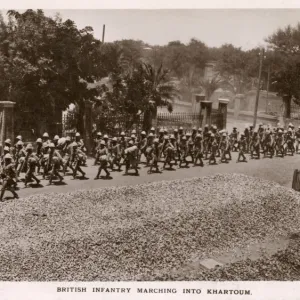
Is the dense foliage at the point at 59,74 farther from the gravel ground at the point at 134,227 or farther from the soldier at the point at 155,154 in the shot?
the gravel ground at the point at 134,227

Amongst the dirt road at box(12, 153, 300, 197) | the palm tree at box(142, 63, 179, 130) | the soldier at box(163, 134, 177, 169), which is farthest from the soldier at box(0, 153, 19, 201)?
the palm tree at box(142, 63, 179, 130)

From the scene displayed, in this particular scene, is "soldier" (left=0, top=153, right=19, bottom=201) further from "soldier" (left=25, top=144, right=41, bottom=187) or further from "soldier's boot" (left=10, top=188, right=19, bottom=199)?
"soldier" (left=25, top=144, right=41, bottom=187)

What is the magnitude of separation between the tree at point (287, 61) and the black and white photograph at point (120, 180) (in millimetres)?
155

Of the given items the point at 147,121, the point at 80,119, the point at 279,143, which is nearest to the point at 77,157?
the point at 80,119

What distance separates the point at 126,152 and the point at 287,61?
13092mm

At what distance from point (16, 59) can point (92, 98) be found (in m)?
3.59

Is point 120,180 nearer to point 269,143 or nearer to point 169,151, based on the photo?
point 169,151

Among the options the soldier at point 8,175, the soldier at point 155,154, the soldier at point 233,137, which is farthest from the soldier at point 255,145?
the soldier at point 8,175

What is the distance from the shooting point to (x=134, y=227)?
8.86m

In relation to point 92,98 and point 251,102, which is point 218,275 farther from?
point 251,102

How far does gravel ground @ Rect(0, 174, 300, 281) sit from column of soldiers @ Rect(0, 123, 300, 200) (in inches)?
61.7

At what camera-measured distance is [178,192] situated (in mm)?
11633

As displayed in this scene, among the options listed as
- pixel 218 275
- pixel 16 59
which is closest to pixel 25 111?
pixel 16 59

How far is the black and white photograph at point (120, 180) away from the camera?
785 cm
